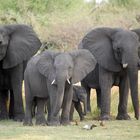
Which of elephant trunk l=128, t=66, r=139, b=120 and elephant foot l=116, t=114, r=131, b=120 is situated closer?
elephant trunk l=128, t=66, r=139, b=120

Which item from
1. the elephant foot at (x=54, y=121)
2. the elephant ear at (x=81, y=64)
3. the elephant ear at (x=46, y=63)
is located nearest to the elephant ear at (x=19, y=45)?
the elephant ear at (x=46, y=63)

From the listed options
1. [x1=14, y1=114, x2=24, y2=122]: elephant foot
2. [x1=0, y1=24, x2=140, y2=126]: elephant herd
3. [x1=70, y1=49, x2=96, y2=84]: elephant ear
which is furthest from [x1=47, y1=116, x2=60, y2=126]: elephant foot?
[x1=14, y1=114, x2=24, y2=122]: elephant foot

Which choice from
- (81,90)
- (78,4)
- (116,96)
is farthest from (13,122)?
(78,4)

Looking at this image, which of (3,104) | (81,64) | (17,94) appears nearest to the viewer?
(81,64)

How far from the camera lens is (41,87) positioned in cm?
1447

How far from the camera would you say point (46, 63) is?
14.1 metres

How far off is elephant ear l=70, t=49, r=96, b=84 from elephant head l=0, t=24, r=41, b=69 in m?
2.60

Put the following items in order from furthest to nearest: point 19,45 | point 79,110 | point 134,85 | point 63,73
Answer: point 19,45, point 79,110, point 134,85, point 63,73

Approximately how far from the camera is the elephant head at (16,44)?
16594mm

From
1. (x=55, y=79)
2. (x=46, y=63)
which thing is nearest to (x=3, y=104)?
(x=46, y=63)

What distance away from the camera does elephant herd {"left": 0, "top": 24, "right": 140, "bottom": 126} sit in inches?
547

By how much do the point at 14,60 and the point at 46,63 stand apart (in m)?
2.77

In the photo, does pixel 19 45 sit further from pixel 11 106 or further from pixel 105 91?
pixel 105 91

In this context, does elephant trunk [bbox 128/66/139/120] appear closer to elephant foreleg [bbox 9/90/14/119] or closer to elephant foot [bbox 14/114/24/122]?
elephant foot [bbox 14/114/24/122]
